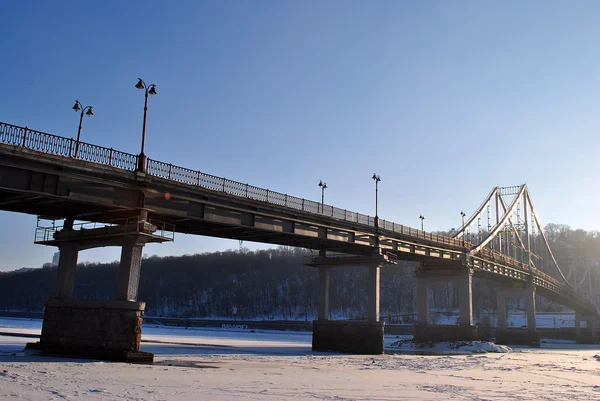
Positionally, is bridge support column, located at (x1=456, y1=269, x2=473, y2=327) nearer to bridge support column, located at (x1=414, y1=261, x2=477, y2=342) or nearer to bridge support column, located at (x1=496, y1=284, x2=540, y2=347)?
bridge support column, located at (x1=414, y1=261, x2=477, y2=342)

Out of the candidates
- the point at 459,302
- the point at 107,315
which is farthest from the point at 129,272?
the point at 459,302

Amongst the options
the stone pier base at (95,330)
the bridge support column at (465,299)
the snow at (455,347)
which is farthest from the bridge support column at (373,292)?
the stone pier base at (95,330)

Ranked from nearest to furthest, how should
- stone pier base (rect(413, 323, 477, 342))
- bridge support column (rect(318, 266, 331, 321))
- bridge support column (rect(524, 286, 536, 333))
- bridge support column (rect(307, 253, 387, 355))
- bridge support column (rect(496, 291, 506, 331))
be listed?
bridge support column (rect(307, 253, 387, 355)) → bridge support column (rect(318, 266, 331, 321)) → stone pier base (rect(413, 323, 477, 342)) → bridge support column (rect(524, 286, 536, 333)) → bridge support column (rect(496, 291, 506, 331))

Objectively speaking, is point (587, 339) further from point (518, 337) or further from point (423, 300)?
point (423, 300)

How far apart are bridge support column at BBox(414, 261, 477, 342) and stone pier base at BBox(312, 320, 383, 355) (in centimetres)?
2414

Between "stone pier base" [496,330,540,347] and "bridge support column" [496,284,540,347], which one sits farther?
"bridge support column" [496,284,540,347]

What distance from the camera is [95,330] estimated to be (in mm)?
32781

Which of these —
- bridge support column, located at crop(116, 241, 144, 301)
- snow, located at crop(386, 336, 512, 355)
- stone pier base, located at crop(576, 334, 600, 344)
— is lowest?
snow, located at crop(386, 336, 512, 355)

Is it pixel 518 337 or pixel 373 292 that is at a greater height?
pixel 373 292

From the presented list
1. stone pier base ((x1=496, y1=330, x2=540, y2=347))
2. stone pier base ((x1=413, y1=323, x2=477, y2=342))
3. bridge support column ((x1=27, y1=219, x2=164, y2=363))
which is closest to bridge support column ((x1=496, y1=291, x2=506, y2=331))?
stone pier base ((x1=496, y1=330, x2=540, y2=347))

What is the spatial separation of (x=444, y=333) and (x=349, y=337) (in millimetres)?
25411

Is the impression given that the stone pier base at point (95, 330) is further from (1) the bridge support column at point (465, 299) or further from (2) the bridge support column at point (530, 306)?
(2) the bridge support column at point (530, 306)

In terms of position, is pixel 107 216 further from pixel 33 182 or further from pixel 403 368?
pixel 403 368

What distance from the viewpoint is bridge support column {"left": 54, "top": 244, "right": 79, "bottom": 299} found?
3706cm
